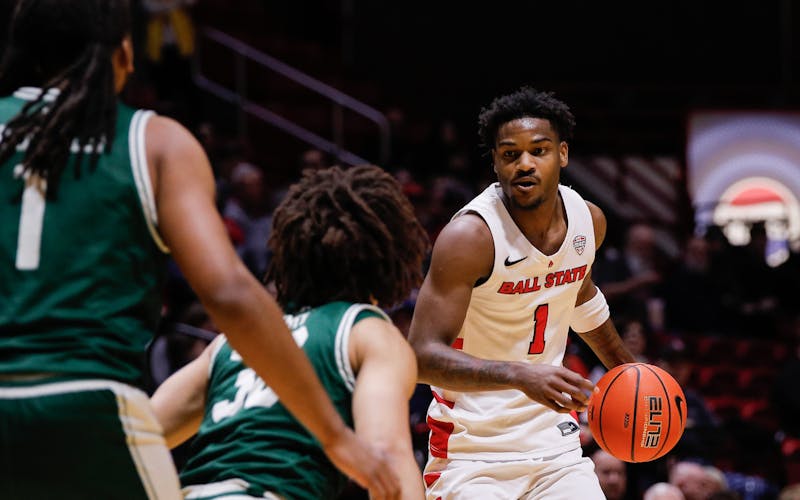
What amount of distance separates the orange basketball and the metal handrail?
915 cm

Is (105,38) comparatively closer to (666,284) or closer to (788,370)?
(788,370)

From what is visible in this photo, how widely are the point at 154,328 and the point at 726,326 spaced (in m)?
11.9

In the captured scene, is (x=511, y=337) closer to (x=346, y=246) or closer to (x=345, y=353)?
(x=346, y=246)

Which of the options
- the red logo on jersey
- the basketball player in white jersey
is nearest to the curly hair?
the basketball player in white jersey

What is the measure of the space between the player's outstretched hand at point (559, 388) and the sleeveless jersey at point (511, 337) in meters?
0.64

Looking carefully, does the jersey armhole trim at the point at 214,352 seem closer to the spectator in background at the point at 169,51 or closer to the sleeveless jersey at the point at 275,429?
the sleeveless jersey at the point at 275,429

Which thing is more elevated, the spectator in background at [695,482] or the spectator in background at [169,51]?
the spectator in background at [169,51]

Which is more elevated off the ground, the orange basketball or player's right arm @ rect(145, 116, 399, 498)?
player's right arm @ rect(145, 116, 399, 498)

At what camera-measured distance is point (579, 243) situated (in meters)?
4.87

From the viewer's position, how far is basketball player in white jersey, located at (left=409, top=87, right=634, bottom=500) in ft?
14.8

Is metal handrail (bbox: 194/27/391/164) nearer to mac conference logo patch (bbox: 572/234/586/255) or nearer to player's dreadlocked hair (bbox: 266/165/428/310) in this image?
mac conference logo patch (bbox: 572/234/586/255)

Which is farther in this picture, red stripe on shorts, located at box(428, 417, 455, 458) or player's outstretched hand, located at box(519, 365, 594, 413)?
red stripe on shorts, located at box(428, 417, 455, 458)

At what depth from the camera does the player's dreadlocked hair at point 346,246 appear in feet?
9.54

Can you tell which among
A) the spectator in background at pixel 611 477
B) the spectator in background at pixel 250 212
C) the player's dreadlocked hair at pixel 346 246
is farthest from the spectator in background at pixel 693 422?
the player's dreadlocked hair at pixel 346 246
